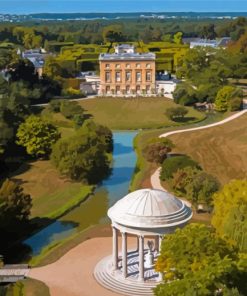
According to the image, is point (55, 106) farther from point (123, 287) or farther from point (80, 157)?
point (123, 287)

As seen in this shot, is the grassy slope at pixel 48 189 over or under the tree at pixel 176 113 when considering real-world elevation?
over

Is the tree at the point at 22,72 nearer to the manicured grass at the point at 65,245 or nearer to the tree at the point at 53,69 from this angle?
the tree at the point at 53,69

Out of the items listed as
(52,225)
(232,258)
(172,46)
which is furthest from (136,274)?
(172,46)

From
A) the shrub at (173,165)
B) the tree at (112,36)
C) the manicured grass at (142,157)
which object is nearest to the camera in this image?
the shrub at (173,165)

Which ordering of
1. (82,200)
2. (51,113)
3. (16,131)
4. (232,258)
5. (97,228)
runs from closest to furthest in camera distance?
(232,258) → (97,228) → (82,200) → (16,131) → (51,113)

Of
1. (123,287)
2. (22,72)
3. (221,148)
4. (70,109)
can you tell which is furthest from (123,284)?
(22,72)

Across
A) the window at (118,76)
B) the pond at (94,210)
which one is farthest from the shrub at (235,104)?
the pond at (94,210)

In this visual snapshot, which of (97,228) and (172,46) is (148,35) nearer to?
(172,46)
